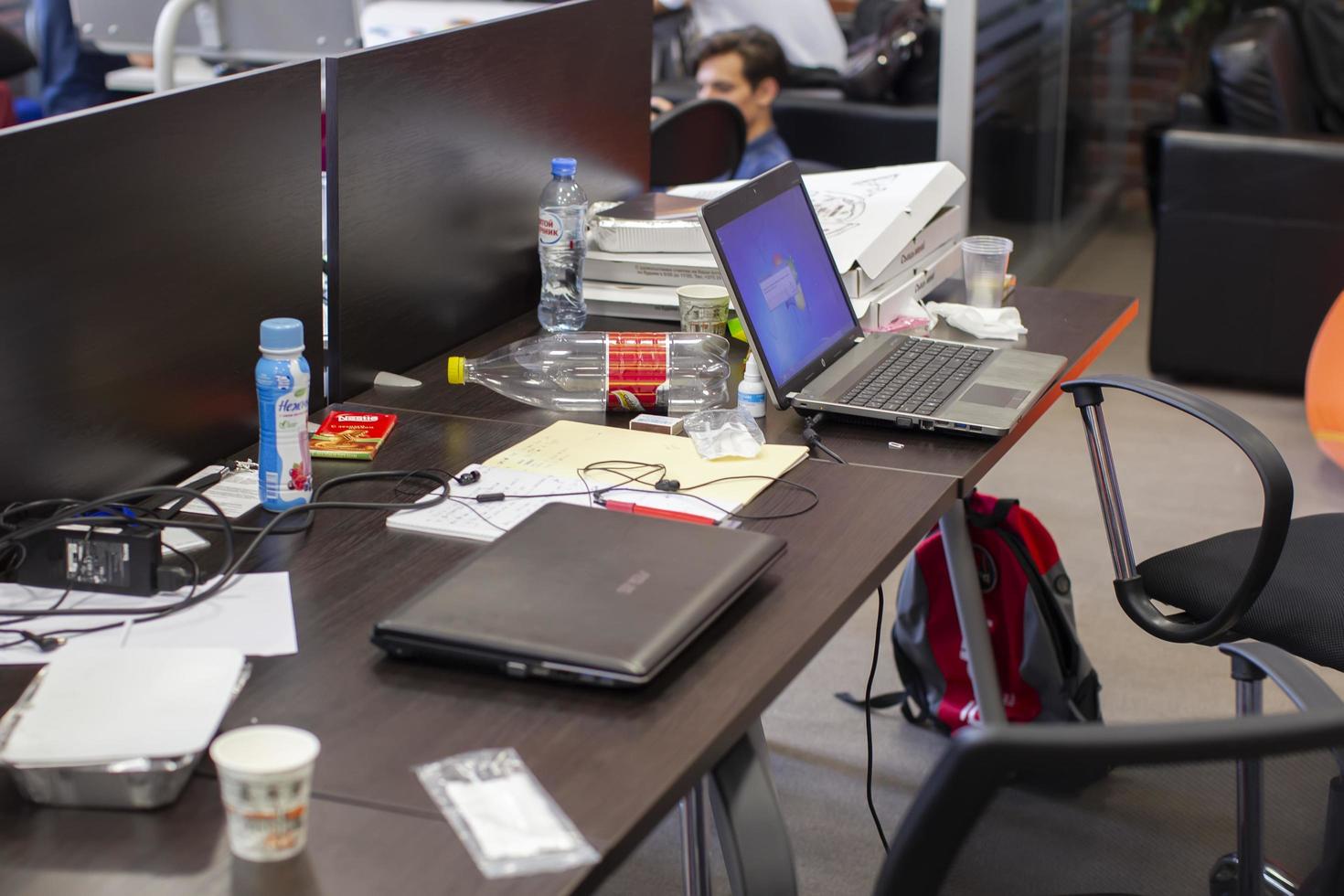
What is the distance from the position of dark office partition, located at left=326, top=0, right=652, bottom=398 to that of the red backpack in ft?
2.42

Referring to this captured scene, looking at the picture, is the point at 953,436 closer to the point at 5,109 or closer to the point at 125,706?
the point at 125,706

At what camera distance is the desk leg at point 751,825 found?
1.10 metres

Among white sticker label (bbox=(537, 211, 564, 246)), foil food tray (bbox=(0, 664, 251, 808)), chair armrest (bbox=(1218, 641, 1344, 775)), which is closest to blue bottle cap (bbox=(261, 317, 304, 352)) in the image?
foil food tray (bbox=(0, 664, 251, 808))

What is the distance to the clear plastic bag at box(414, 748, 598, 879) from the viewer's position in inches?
35.9

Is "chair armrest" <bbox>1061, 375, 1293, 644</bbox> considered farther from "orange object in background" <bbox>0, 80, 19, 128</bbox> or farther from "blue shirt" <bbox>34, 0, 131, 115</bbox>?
"blue shirt" <bbox>34, 0, 131, 115</bbox>

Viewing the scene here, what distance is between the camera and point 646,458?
156 cm

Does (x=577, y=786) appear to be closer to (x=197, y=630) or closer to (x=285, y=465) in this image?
(x=197, y=630)

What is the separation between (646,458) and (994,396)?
0.42 metres

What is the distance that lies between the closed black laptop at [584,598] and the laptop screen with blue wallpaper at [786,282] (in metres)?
0.43

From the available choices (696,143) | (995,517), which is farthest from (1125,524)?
(696,143)

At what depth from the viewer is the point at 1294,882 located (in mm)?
974

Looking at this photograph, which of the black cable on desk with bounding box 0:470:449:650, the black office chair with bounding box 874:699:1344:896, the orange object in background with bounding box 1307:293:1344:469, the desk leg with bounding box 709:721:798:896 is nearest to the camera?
the black office chair with bounding box 874:699:1344:896

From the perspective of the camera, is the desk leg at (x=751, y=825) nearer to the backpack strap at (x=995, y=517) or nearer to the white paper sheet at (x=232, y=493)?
the white paper sheet at (x=232, y=493)

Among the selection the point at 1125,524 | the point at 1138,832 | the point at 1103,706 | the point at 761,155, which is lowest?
the point at 1103,706
